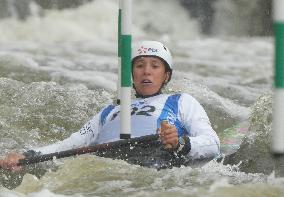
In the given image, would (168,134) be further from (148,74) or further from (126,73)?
(148,74)

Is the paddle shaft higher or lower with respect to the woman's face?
lower

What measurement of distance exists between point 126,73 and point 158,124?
3.04ft

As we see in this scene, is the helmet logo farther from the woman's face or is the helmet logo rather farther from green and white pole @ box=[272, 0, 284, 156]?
green and white pole @ box=[272, 0, 284, 156]

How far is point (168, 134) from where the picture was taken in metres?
4.83

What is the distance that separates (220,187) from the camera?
4078 mm

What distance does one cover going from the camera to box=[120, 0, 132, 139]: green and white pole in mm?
4566

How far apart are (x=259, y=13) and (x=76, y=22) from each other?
542 centimetres

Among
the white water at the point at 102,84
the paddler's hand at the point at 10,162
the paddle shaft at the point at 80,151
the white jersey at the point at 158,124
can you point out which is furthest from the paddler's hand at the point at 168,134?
the paddler's hand at the point at 10,162

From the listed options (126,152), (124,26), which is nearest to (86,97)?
(126,152)

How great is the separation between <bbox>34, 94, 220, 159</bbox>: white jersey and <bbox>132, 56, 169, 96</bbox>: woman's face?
8 cm

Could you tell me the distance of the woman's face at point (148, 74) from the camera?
579cm

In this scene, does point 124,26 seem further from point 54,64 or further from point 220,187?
point 54,64

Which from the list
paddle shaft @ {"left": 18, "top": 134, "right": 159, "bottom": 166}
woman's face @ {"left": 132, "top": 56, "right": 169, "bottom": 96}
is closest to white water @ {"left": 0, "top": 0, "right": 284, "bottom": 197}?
paddle shaft @ {"left": 18, "top": 134, "right": 159, "bottom": 166}

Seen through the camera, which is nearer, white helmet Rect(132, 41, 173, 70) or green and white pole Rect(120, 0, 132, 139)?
green and white pole Rect(120, 0, 132, 139)
